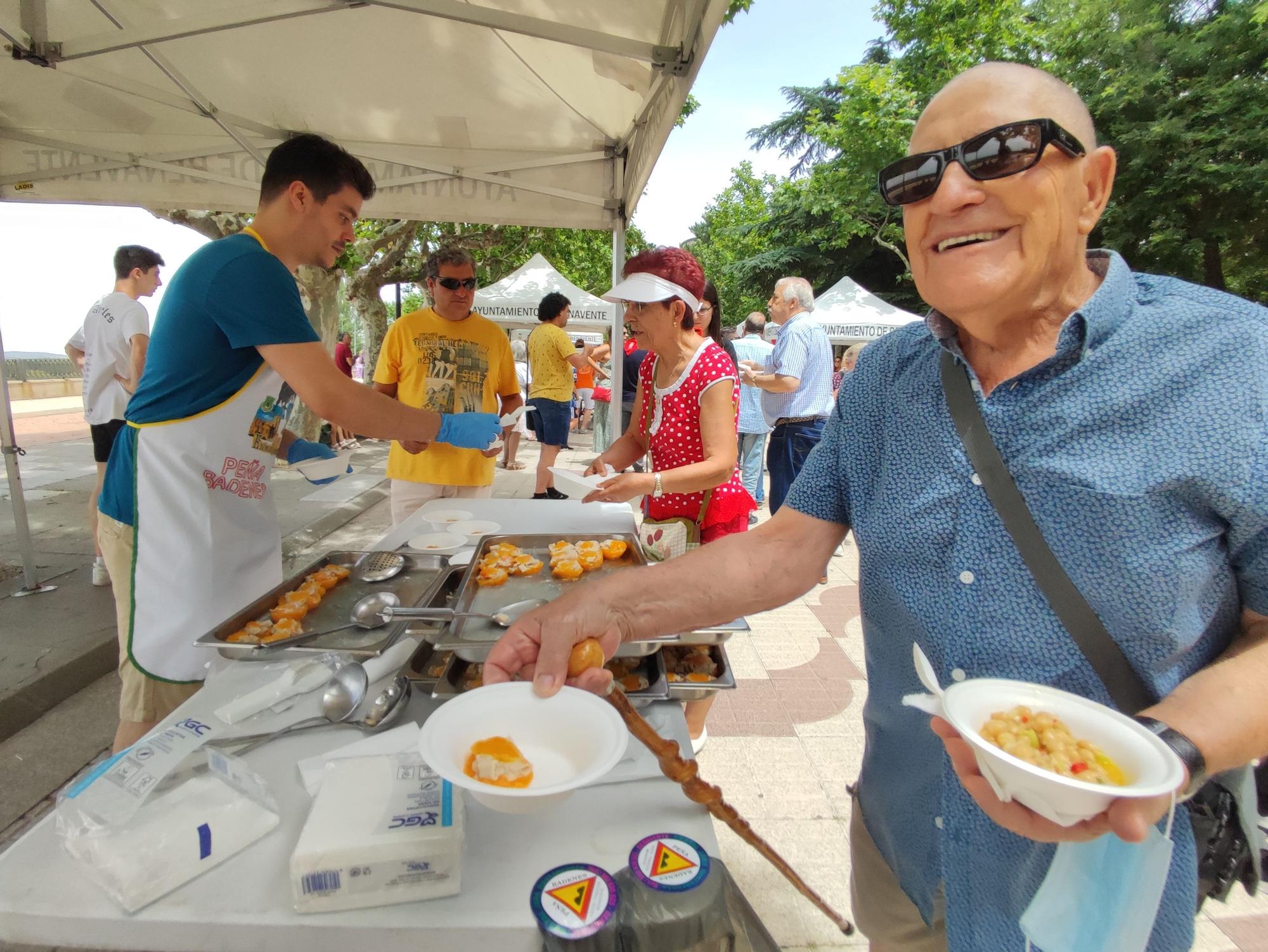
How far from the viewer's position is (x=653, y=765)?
1.21 metres

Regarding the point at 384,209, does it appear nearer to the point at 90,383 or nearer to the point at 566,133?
the point at 566,133

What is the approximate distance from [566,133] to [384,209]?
151 cm

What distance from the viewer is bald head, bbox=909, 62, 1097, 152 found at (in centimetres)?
99

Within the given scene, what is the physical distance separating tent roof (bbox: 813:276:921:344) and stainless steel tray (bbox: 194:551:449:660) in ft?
33.8

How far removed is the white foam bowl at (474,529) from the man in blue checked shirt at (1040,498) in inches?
48.4

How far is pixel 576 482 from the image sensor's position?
2.41m

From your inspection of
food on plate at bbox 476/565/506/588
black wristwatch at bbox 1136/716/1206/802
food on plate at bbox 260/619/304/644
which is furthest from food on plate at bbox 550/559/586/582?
black wristwatch at bbox 1136/716/1206/802

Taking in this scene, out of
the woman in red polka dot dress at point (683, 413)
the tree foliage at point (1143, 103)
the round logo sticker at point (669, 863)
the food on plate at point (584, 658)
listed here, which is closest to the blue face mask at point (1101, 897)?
the round logo sticker at point (669, 863)

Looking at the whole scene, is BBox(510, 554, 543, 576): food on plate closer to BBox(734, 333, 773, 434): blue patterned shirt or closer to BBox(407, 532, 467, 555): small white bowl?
BBox(407, 532, 467, 555): small white bowl

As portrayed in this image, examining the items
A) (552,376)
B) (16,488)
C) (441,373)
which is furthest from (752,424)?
(16,488)

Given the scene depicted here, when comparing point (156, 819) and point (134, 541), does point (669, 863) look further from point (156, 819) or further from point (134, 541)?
point (134, 541)

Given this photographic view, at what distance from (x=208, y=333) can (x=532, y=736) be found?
166 cm

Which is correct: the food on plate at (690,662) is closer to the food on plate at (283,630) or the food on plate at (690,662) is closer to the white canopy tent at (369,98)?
the food on plate at (283,630)

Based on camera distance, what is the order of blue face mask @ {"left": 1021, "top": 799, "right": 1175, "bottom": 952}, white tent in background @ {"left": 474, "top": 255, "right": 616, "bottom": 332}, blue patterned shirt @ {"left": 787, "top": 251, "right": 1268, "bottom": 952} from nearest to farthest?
blue face mask @ {"left": 1021, "top": 799, "right": 1175, "bottom": 952}
blue patterned shirt @ {"left": 787, "top": 251, "right": 1268, "bottom": 952}
white tent in background @ {"left": 474, "top": 255, "right": 616, "bottom": 332}
